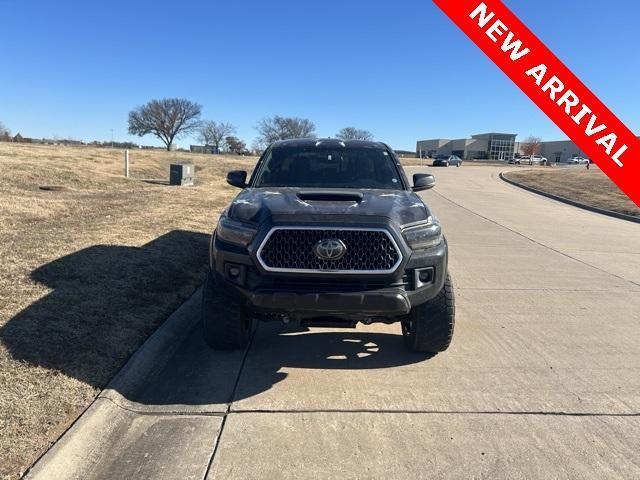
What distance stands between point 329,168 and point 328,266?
1.80m

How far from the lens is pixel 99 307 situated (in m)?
4.64

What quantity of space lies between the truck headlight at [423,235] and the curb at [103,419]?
2231 millimetres

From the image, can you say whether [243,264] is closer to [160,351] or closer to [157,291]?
[160,351]

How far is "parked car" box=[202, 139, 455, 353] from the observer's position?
3424mm

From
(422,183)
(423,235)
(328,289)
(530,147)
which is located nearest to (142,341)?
(328,289)

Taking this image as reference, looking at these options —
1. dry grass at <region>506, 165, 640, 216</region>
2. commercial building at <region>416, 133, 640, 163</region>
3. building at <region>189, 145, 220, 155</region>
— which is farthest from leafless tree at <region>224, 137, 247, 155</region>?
dry grass at <region>506, 165, 640, 216</region>

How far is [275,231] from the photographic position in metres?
3.47

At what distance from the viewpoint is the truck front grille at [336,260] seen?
344 centimetres

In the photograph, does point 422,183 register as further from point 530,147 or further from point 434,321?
point 530,147

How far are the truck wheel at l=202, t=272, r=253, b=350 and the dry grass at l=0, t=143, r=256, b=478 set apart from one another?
0.67 meters

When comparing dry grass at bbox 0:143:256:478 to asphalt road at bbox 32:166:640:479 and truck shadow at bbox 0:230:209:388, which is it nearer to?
truck shadow at bbox 0:230:209:388

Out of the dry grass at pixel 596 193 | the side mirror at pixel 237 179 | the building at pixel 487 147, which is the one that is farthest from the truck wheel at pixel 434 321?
the building at pixel 487 147

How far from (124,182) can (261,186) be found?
14085 mm

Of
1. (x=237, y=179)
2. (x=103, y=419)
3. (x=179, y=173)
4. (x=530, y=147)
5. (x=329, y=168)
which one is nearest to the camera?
(x=103, y=419)
